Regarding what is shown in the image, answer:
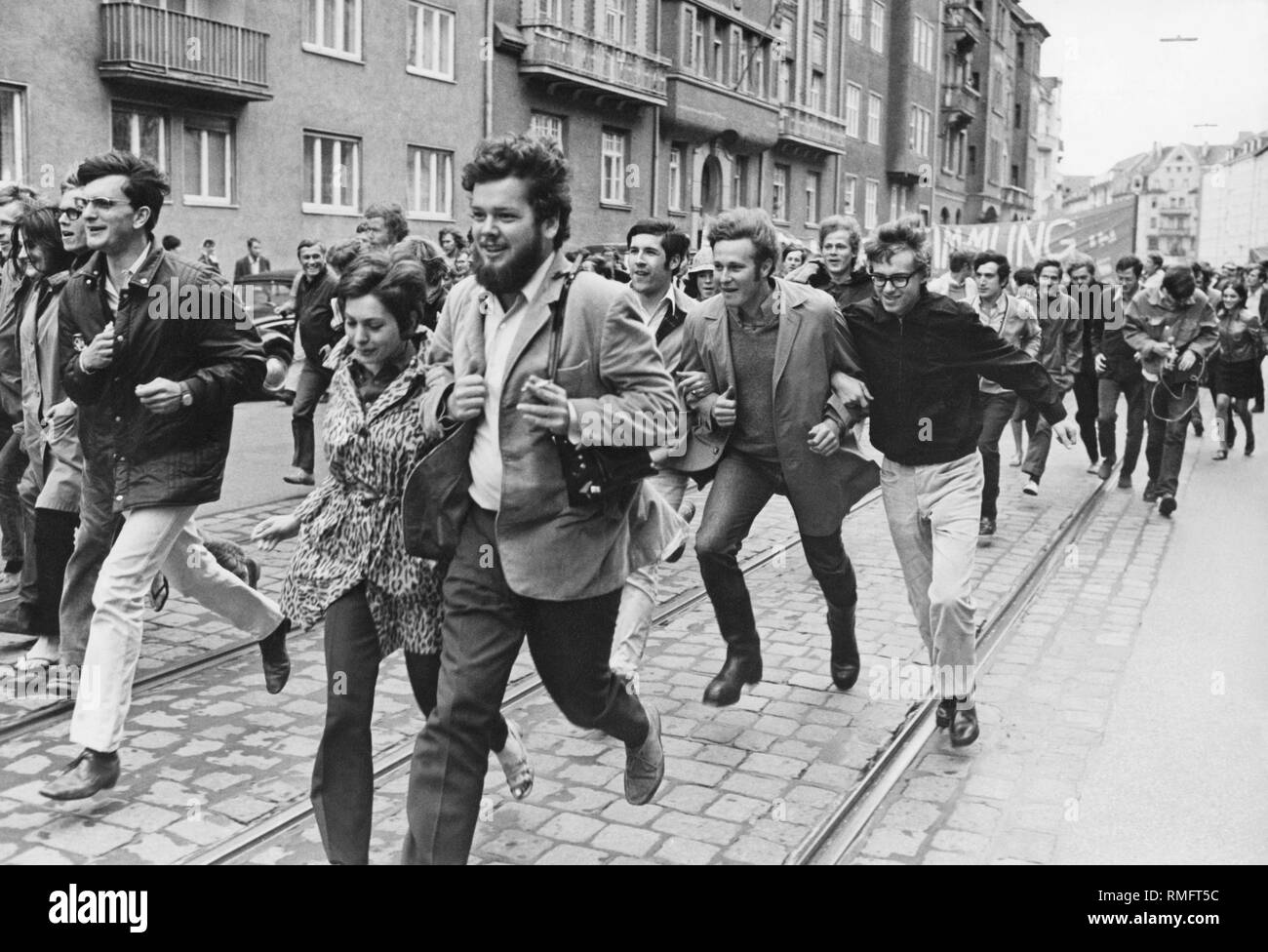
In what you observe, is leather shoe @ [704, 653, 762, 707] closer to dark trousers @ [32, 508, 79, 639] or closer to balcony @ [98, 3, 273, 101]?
dark trousers @ [32, 508, 79, 639]

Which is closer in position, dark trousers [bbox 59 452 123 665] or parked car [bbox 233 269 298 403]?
dark trousers [bbox 59 452 123 665]

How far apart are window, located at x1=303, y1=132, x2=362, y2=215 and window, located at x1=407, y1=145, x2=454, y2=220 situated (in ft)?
5.32

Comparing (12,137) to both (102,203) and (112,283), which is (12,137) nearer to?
(112,283)

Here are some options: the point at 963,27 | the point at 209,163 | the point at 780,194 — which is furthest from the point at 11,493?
the point at 963,27

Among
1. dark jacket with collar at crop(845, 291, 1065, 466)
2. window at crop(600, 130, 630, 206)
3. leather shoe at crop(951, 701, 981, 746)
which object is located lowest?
leather shoe at crop(951, 701, 981, 746)

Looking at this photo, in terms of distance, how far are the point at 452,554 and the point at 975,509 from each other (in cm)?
257

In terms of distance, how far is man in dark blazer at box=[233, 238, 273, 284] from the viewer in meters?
22.6

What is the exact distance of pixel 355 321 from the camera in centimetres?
415

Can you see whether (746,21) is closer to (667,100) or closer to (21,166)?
(667,100)

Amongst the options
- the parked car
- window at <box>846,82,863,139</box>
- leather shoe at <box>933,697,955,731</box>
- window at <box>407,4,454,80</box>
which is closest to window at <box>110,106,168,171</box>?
the parked car

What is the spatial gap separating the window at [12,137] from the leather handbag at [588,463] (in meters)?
18.8

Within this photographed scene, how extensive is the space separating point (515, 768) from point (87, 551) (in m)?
2.18

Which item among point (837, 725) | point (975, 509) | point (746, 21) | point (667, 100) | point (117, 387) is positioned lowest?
point (837, 725)

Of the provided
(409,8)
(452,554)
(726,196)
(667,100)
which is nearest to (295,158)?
(409,8)
